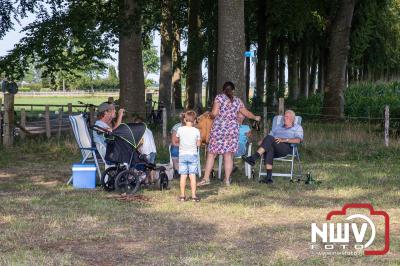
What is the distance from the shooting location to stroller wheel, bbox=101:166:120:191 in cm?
1049

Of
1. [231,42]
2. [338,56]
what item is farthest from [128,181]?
[338,56]

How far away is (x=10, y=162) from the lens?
14.9m

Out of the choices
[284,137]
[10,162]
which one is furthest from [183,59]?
[284,137]

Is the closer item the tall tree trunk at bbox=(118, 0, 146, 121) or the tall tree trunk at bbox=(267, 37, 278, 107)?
the tall tree trunk at bbox=(118, 0, 146, 121)

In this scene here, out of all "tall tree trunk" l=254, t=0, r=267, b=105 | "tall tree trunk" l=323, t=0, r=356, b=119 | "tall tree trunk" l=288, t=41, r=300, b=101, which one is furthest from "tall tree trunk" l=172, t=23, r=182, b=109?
"tall tree trunk" l=323, t=0, r=356, b=119

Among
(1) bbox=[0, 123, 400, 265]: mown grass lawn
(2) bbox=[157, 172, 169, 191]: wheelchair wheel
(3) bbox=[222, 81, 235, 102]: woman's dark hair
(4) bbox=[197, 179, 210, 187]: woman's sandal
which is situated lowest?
(1) bbox=[0, 123, 400, 265]: mown grass lawn

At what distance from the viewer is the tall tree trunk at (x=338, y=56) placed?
24.6m

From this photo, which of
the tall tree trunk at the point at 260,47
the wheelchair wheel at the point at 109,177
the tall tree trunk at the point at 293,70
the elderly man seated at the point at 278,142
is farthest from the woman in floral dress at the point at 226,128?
the tall tree trunk at the point at 293,70

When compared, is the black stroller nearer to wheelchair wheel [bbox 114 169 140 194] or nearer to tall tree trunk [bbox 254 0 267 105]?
wheelchair wheel [bbox 114 169 140 194]

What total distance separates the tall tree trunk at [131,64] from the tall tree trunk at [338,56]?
8787mm

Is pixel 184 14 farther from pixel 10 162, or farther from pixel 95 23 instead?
pixel 10 162

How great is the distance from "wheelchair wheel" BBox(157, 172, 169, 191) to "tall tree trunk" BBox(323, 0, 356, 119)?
47.9 ft

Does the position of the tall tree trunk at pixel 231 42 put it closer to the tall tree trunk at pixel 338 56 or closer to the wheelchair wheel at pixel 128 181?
the wheelchair wheel at pixel 128 181

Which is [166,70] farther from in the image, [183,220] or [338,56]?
[183,220]
